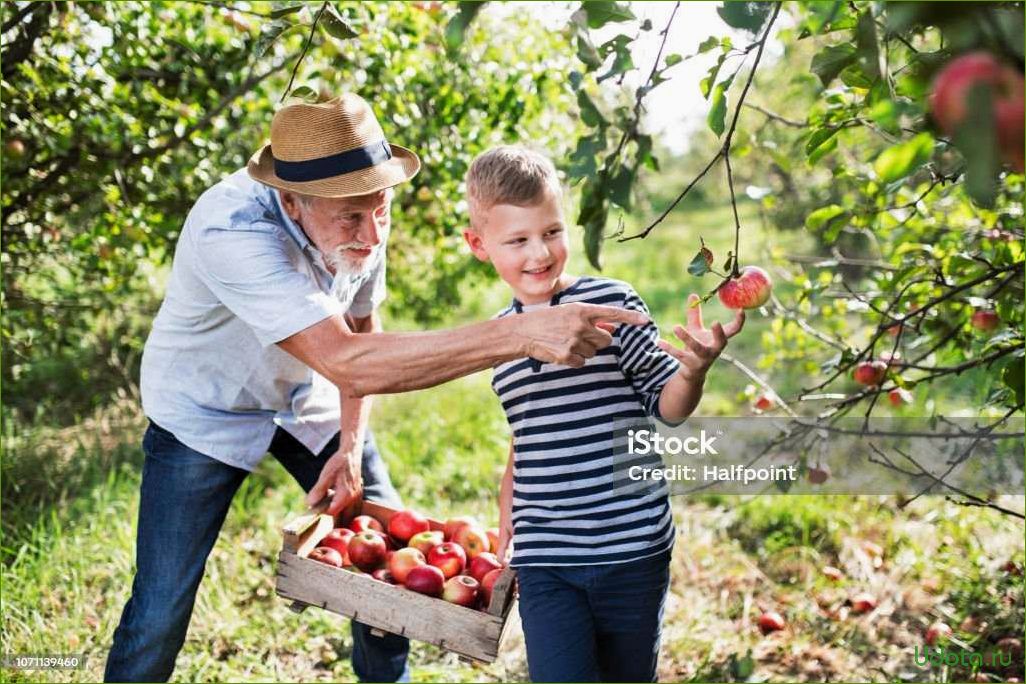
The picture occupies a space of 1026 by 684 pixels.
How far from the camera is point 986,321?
239 cm

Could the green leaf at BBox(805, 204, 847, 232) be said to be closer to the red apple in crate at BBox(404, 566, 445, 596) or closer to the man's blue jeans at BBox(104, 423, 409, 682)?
the red apple in crate at BBox(404, 566, 445, 596)

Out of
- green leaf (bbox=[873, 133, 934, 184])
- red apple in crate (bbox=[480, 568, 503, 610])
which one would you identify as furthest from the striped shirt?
green leaf (bbox=[873, 133, 934, 184])

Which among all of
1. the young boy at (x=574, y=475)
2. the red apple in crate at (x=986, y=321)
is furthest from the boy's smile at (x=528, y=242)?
the red apple in crate at (x=986, y=321)

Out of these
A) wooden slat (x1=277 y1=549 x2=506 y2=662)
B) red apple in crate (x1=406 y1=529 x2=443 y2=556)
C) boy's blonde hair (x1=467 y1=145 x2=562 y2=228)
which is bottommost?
wooden slat (x1=277 y1=549 x2=506 y2=662)

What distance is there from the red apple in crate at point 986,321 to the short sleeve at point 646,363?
956 mm

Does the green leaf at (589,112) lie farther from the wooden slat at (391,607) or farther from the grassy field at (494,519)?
the grassy field at (494,519)

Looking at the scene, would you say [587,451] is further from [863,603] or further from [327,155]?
[863,603]

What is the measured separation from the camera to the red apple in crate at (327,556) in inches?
89.7

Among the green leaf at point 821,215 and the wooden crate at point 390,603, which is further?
the green leaf at point 821,215

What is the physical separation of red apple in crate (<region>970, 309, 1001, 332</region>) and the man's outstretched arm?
107cm

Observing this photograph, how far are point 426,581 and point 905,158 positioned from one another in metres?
1.69

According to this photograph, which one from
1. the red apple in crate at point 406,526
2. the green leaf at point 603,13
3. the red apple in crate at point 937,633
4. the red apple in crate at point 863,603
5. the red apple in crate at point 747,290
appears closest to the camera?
the green leaf at point 603,13

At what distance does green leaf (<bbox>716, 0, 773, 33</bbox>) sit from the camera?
1.50 meters

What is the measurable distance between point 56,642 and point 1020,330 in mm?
2646
